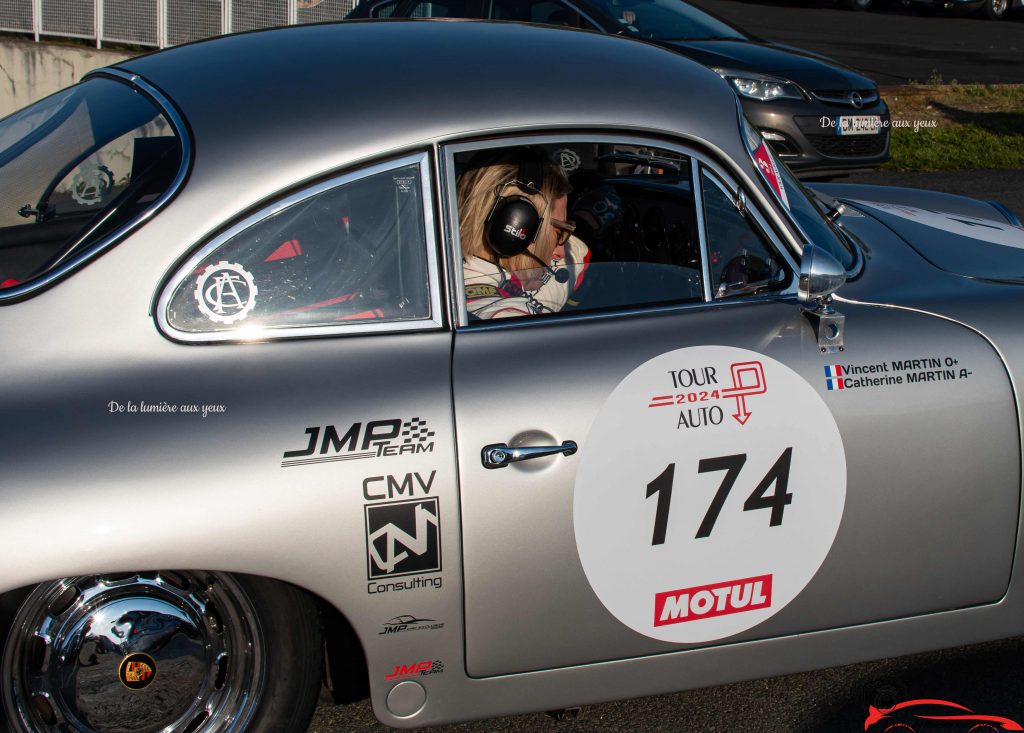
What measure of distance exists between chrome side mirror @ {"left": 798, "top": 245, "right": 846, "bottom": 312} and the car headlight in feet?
20.3

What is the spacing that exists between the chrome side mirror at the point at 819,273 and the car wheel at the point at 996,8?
23.0m

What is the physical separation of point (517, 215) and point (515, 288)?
0.18 meters

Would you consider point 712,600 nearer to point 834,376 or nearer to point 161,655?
point 834,376

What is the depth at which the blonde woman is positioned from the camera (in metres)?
2.86

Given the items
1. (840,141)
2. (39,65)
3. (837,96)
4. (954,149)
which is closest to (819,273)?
(840,141)

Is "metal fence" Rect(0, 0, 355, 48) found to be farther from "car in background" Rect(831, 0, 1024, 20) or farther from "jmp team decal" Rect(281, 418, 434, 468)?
"car in background" Rect(831, 0, 1024, 20)

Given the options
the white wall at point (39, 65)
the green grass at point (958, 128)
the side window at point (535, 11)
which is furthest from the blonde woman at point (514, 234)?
the white wall at point (39, 65)

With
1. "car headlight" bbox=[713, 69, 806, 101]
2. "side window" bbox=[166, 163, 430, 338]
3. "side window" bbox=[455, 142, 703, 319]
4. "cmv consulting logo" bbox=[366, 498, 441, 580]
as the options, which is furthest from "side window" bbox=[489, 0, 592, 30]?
"cmv consulting logo" bbox=[366, 498, 441, 580]

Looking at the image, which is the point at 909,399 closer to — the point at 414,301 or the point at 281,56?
the point at 414,301

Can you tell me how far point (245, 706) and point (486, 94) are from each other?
145 cm

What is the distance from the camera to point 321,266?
2.49m

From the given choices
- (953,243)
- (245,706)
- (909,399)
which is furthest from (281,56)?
(953,243)

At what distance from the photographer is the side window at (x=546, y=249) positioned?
280 cm

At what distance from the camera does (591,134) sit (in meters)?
2.64
